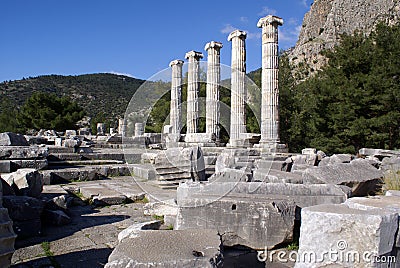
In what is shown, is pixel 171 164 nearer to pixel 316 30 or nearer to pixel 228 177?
pixel 228 177

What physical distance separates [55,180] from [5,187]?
14.3 feet

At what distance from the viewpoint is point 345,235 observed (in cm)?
314

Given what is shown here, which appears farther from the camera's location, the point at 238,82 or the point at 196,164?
the point at 238,82

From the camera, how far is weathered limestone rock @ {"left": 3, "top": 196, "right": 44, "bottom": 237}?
15.1ft

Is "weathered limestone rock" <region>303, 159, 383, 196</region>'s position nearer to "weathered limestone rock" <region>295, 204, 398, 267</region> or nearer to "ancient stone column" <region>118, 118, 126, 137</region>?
"weathered limestone rock" <region>295, 204, 398, 267</region>

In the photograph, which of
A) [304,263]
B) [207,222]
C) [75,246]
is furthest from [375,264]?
[75,246]

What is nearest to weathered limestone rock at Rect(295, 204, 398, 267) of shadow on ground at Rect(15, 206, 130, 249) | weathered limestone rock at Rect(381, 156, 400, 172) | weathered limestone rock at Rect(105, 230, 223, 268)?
weathered limestone rock at Rect(105, 230, 223, 268)

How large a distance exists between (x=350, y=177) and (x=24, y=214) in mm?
5192

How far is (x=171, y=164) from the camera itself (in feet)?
27.3

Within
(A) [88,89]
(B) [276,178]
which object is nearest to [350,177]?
(B) [276,178]

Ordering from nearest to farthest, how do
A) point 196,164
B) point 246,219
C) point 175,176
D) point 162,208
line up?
point 246,219, point 162,208, point 196,164, point 175,176

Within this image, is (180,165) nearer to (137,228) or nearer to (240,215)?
(240,215)

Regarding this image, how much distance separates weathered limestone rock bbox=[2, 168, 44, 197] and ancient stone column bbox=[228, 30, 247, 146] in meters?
12.3

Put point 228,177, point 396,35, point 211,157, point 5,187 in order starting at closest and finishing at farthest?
point 5,187
point 228,177
point 211,157
point 396,35
